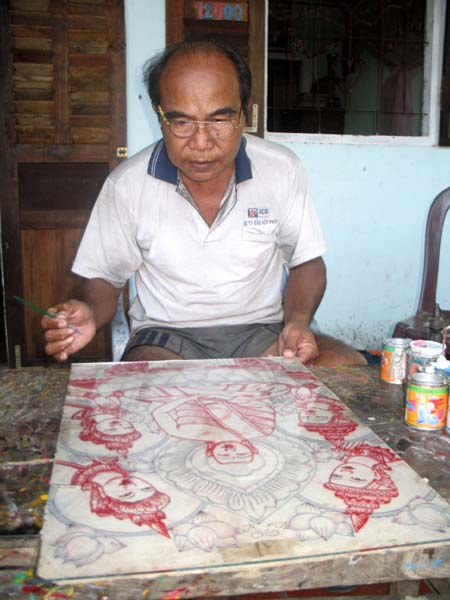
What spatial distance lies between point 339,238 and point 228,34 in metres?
1.24

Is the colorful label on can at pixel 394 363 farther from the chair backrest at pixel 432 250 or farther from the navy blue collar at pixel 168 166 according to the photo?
the chair backrest at pixel 432 250

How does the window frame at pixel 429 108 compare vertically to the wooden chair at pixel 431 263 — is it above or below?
above

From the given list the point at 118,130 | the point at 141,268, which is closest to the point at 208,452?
the point at 141,268

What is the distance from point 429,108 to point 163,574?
3.33 meters

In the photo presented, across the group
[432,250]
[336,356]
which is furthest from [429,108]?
[336,356]

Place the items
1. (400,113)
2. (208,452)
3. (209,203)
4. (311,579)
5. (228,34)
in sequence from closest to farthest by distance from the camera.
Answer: (311,579), (208,452), (209,203), (228,34), (400,113)

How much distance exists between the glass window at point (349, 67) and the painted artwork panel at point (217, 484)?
8.21ft

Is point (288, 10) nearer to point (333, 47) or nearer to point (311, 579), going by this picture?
point (333, 47)

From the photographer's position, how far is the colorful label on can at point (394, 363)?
1.29 meters

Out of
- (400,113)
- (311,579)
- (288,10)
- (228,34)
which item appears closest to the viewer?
(311,579)

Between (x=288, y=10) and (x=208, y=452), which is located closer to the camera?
(x=208, y=452)

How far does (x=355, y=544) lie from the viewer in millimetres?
701

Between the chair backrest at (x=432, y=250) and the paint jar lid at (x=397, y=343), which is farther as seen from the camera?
the chair backrest at (x=432, y=250)

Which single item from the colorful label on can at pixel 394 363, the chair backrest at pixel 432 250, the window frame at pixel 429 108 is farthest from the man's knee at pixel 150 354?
the window frame at pixel 429 108
